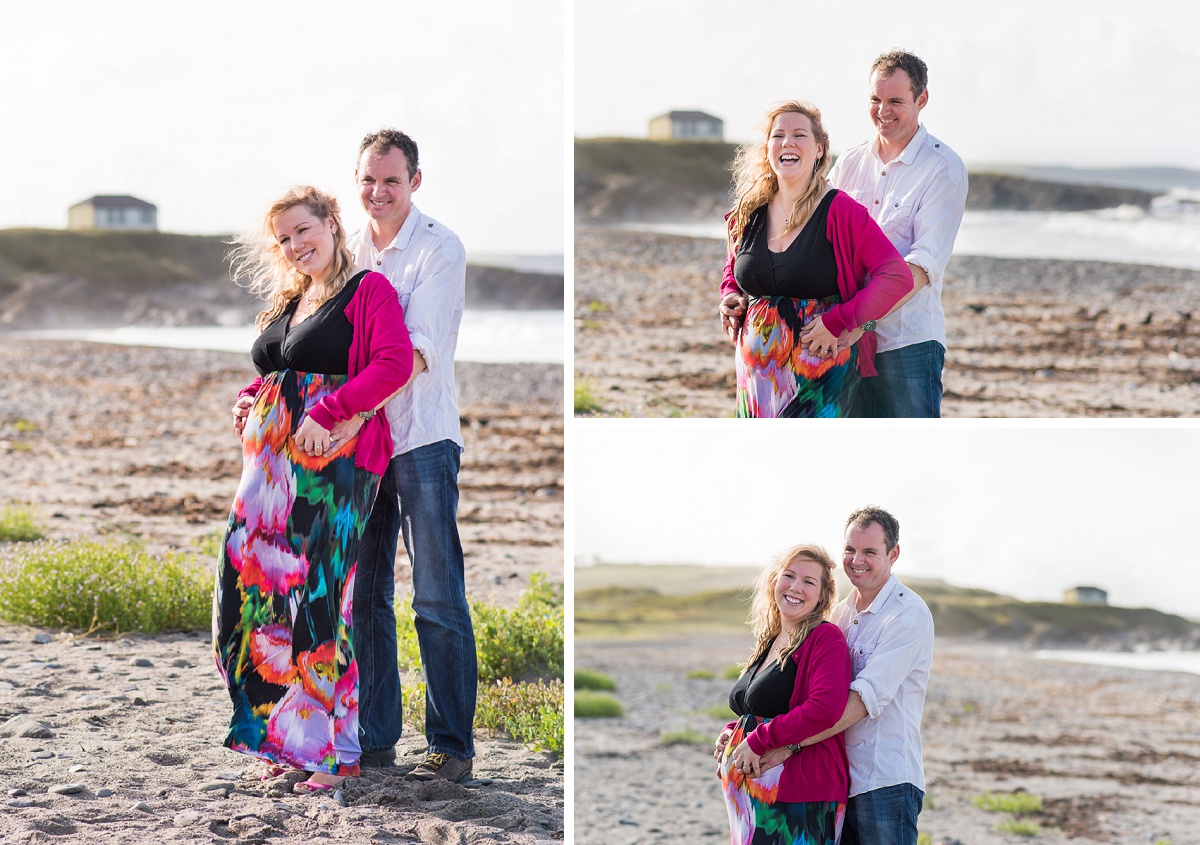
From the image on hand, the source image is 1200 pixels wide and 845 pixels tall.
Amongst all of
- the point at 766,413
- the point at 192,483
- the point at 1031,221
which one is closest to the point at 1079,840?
the point at 766,413

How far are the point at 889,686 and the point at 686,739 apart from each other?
9.49 metres

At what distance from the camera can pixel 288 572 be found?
13.4 ft

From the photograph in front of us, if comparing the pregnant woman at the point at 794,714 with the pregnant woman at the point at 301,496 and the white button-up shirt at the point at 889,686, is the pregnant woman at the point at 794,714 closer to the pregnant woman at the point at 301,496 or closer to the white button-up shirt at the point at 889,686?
the white button-up shirt at the point at 889,686

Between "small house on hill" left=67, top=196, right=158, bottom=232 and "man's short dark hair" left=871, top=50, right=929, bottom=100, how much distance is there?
19.9 metres

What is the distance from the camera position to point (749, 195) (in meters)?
3.70

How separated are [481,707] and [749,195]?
116 inches

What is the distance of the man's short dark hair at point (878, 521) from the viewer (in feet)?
11.1

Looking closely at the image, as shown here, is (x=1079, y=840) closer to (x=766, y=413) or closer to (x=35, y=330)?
(x=766, y=413)

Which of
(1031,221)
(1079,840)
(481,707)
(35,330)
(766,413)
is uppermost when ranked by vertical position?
(1031,221)

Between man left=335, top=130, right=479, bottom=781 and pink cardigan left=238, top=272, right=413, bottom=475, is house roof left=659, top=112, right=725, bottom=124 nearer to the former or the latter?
man left=335, top=130, right=479, bottom=781

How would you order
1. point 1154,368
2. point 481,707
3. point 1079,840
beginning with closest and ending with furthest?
1. point 481,707
2. point 1079,840
3. point 1154,368

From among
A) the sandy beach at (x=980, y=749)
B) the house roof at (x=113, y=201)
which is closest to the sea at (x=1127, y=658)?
the sandy beach at (x=980, y=749)

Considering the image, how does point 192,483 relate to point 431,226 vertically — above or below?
below

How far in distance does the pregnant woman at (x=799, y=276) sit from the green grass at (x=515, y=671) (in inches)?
86.2
